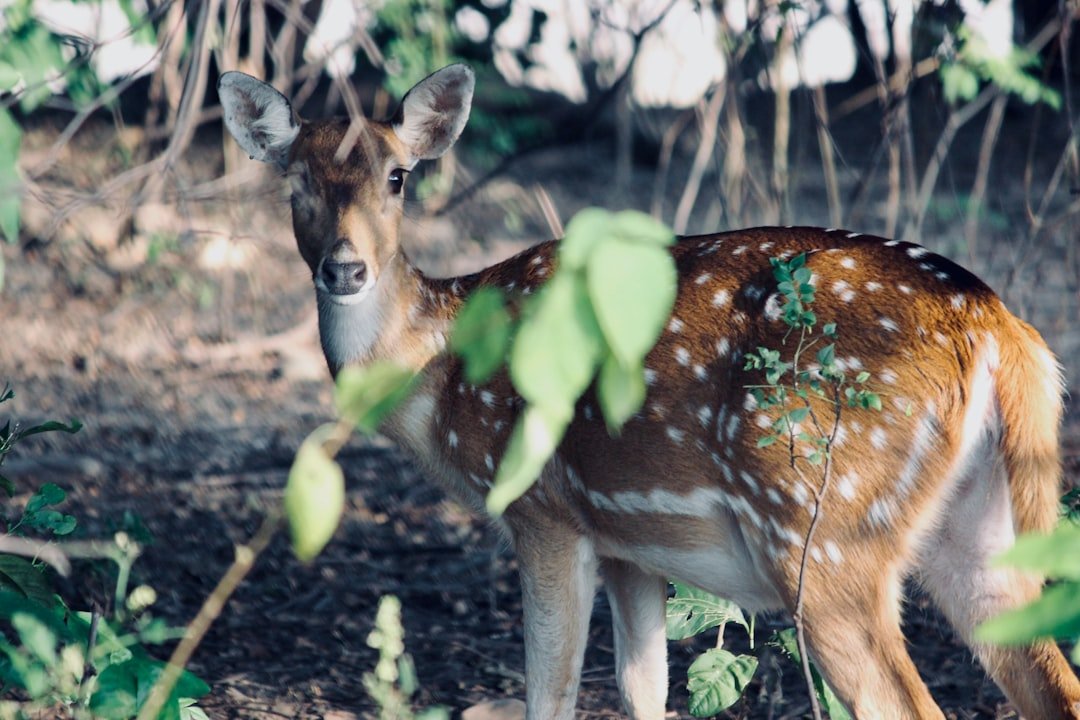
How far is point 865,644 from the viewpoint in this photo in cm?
324

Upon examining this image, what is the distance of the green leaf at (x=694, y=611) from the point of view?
376 cm

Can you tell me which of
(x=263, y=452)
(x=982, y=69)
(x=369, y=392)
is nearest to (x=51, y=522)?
(x=369, y=392)

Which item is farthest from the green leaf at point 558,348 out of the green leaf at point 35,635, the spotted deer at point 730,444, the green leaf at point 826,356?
the spotted deer at point 730,444

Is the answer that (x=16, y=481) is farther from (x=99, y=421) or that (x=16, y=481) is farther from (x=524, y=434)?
(x=524, y=434)

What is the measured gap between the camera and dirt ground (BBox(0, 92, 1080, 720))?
466 cm

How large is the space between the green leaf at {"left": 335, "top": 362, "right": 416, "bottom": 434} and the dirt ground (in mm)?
1491

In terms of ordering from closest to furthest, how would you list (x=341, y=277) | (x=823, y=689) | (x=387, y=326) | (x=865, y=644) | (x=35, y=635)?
1. (x=35, y=635)
2. (x=865, y=644)
3. (x=823, y=689)
4. (x=341, y=277)
5. (x=387, y=326)

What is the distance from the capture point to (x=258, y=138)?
439 cm

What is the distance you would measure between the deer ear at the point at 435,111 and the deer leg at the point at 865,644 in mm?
1910

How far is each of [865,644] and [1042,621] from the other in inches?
67.8

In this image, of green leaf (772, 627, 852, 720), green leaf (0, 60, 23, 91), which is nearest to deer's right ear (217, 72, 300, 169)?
green leaf (0, 60, 23, 91)

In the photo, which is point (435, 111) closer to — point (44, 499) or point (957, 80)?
point (44, 499)

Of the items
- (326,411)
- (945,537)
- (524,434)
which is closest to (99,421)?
(326,411)

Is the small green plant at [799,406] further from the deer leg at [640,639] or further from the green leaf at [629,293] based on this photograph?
the green leaf at [629,293]
